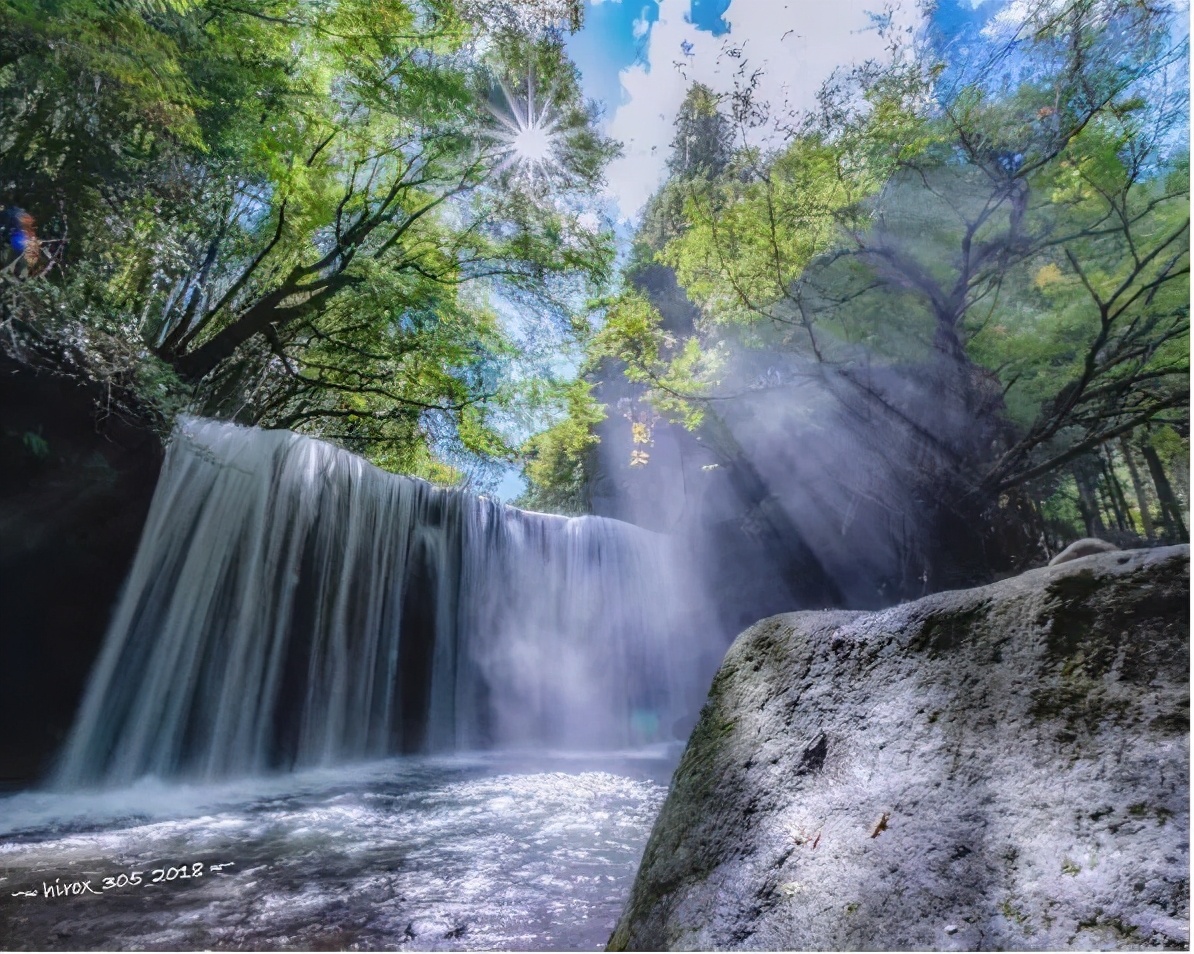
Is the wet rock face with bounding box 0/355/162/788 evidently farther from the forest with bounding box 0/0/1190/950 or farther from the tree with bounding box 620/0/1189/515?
the tree with bounding box 620/0/1189/515

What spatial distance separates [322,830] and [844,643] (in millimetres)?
4629

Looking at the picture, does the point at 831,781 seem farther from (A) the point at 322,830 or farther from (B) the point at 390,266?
(B) the point at 390,266

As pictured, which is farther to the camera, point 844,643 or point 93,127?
point 93,127

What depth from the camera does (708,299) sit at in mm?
10000

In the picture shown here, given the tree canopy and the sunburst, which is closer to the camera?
the tree canopy

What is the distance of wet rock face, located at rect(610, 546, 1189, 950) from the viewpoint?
3.80 ft

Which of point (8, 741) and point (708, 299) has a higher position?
point (708, 299)

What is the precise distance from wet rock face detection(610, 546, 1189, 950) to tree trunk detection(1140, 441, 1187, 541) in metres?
12.2

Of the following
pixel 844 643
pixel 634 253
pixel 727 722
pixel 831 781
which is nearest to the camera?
pixel 831 781

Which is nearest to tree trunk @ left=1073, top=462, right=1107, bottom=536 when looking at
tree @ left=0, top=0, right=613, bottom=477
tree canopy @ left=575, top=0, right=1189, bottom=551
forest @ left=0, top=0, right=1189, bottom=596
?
forest @ left=0, top=0, right=1189, bottom=596

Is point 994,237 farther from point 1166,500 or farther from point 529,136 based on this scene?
point 529,136

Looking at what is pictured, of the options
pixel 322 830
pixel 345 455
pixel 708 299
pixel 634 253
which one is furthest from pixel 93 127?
pixel 634 253

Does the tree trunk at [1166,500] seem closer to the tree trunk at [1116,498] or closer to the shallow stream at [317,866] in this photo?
the tree trunk at [1116,498]

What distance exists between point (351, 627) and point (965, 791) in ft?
31.0
